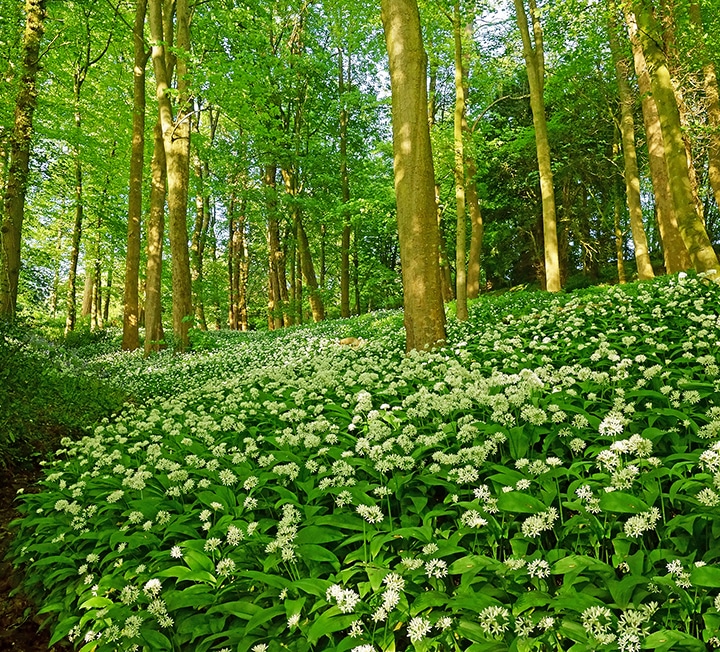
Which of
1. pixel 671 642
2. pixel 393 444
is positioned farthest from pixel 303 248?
pixel 671 642

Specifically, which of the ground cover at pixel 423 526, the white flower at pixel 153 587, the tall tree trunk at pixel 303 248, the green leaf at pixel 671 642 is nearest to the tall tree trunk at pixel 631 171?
the ground cover at pixel 423 526

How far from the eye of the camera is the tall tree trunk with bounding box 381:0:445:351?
7223 mm

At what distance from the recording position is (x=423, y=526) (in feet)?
8.76

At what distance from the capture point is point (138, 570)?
2.82 m

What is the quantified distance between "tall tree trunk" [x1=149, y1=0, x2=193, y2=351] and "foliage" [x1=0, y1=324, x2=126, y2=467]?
5.31 meters

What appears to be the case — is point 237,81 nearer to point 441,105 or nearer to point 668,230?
point 668,230

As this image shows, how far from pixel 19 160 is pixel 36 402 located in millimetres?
5362

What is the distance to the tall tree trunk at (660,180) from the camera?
1232 centimetres

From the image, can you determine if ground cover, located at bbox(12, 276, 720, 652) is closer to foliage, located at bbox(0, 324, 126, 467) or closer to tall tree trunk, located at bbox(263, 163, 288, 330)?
foliage, located at bbox(0, 324, 126, 467)

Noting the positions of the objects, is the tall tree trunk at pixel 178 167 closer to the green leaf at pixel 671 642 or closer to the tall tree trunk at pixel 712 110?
the green leaf at pixel 671 642

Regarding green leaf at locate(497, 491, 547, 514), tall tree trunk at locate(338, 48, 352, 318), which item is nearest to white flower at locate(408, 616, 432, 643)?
green leaf at locate(497, 491, 547, 514)

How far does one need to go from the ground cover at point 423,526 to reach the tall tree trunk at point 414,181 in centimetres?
226

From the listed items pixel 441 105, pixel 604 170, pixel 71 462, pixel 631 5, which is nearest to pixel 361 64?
pixel 441 105

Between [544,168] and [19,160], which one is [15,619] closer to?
[19,160]
